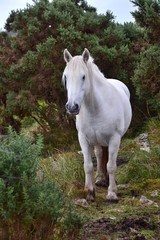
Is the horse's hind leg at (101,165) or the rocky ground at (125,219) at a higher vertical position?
the horse's hind leg at (101,165)

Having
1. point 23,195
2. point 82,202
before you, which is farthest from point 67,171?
point 23,195

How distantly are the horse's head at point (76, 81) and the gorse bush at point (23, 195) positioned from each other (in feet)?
5.67

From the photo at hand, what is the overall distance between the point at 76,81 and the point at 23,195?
7.22 feet

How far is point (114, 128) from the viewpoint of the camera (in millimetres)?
6316

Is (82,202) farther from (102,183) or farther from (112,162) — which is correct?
(102,183)

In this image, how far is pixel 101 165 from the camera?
718 centimetres

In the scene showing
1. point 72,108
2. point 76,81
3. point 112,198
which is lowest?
point 112,198

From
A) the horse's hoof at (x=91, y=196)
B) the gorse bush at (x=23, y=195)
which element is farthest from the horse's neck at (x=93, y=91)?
the gorse bush at (x=23, y=195)

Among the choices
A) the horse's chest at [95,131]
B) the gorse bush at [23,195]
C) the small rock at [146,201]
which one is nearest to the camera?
the gorse bush at [23,195]

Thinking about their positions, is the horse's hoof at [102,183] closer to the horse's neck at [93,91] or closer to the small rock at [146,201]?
the small rock at [146,201]

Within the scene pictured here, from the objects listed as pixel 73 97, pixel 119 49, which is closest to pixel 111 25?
pixel 119 49

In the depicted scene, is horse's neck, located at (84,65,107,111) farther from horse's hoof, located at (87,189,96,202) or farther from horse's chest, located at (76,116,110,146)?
horse's hoof, located at (87,189,96,202)

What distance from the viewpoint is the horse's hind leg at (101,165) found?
23.3ft

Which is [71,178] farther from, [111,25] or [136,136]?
[111,25]
